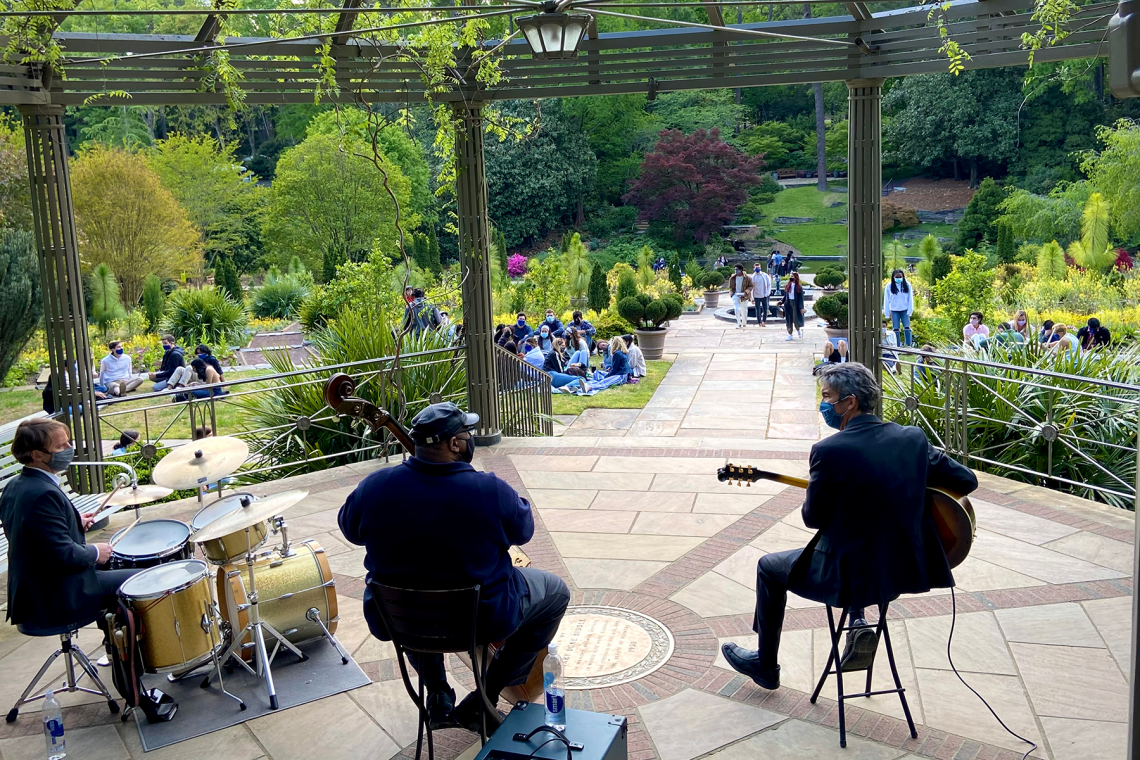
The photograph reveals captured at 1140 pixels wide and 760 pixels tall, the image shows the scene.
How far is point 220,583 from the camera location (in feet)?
14.9

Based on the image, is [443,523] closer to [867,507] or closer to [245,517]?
[245,517]

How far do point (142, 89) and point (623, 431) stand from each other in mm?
7154

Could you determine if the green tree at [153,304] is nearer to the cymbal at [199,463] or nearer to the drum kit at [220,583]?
the drum kit at [220,583]

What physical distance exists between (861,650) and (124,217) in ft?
86.8

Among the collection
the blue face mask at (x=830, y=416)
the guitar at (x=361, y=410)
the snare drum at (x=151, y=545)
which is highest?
the guitar at (x=361, y=410)

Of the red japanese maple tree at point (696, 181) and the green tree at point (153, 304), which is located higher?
→ the red japanese maple tree at point (696, 181)

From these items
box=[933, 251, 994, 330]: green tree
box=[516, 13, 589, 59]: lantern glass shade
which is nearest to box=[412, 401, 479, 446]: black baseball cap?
box=[516, 13, 589, 59]: lantern glass shade

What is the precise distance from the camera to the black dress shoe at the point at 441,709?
4.05 meters

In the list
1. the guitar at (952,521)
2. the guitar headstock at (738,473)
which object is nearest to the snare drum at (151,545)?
the guitar headstock at (738,473)

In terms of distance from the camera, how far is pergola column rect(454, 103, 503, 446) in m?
8.55

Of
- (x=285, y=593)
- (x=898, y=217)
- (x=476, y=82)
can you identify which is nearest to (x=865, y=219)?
(x=476, y=82)

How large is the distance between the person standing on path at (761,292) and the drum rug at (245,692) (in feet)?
58.2

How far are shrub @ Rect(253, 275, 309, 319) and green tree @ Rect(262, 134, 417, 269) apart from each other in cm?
421

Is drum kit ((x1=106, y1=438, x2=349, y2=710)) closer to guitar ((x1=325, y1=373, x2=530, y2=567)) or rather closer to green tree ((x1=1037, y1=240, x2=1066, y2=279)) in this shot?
guitar ((x1=325, y1=373, x2=530, y2=567))
